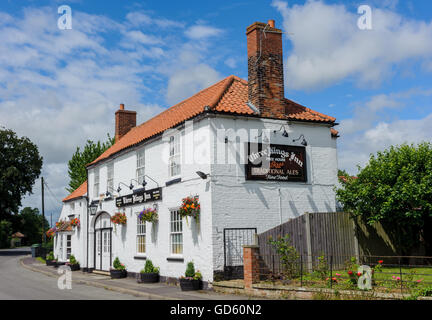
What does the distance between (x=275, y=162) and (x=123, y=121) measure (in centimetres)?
1580

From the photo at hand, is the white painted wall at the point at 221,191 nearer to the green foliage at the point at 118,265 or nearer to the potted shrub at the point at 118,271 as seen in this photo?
the potted shrub at the point at 118,271

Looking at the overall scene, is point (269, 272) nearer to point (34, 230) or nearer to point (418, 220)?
point (418, 220)

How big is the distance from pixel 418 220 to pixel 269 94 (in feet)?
23.4

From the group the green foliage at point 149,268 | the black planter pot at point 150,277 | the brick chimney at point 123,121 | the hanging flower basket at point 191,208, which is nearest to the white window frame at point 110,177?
the brick chimney at point 123,121

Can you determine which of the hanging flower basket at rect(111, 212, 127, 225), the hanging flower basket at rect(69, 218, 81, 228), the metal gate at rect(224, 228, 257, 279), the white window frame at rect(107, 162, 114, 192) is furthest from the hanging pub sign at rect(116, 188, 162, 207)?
the hanging flower basket at rect(69, 218, 81, 228)

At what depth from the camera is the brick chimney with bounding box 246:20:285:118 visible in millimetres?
17438

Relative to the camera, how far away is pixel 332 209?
18188 millimetres

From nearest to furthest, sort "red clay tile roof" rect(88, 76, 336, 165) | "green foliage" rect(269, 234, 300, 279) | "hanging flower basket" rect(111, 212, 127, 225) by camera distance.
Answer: "green foliage" rect(269, 234, 300, 279) → "red clay tile roof" rect(88, 76, 336, 165) → "hanging flower basket" rect(111, 212, 127, 225)

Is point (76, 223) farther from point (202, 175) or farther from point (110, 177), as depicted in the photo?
point (202, 175)

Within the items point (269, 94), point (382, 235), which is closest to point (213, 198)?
point (269, 94)

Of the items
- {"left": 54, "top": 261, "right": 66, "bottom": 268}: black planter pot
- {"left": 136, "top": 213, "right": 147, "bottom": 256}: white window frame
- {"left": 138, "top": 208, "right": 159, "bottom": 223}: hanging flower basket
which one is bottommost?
{"left": 54, "top": 261, "right": 66, "bottom": 268}: black planter pot

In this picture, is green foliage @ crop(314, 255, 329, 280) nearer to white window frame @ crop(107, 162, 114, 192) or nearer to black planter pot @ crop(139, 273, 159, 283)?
black planter pot @ crop(139, 273, 159, 283)

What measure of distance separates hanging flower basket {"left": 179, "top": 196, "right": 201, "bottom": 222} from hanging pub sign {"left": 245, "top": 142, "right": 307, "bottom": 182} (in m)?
2.09

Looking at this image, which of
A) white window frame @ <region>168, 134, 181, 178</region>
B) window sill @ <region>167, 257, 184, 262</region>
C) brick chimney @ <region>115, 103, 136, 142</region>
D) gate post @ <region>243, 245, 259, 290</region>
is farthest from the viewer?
brick chimney @ <region>115, 103, 136, 142</region>
